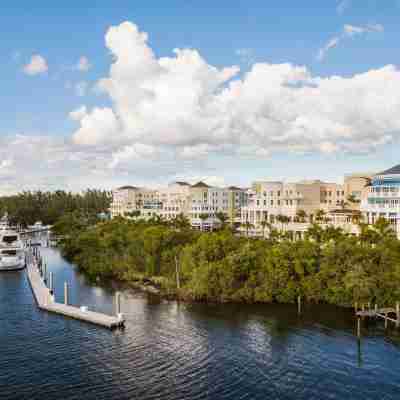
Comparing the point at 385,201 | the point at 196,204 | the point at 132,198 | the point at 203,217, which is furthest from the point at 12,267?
the point at 132,198

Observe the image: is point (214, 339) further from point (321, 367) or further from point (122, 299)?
point (122, 299)

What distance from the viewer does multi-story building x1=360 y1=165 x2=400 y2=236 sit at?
6406 cm

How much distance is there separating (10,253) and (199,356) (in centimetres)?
5453

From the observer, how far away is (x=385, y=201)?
68.1 metres

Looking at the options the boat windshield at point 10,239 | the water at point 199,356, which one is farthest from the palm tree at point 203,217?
the water at point 199,356

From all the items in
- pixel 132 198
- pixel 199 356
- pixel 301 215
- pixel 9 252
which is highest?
pixel 132 198

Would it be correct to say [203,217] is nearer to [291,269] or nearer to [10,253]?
[10,253]

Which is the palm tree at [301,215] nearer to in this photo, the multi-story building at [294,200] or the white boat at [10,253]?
the multi-story building at [294,200]

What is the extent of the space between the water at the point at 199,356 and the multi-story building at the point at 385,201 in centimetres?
2416

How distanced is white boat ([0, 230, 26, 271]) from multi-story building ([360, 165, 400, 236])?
5517 centimetres

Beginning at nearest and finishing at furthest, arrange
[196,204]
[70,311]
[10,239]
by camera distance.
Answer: [70,311] < [10,239] < [196,204]

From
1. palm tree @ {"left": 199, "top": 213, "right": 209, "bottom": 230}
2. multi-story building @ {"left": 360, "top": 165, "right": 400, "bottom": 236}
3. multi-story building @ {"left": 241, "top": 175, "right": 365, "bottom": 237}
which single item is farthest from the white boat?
multi-story building @ {"left": 360, "top": 165, "right": 400, "bottom": 236}

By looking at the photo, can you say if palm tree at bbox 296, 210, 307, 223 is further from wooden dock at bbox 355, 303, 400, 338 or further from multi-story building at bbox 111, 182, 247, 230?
wooden dock at bbox 355, 303, 400, 338

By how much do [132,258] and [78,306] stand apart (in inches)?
705
